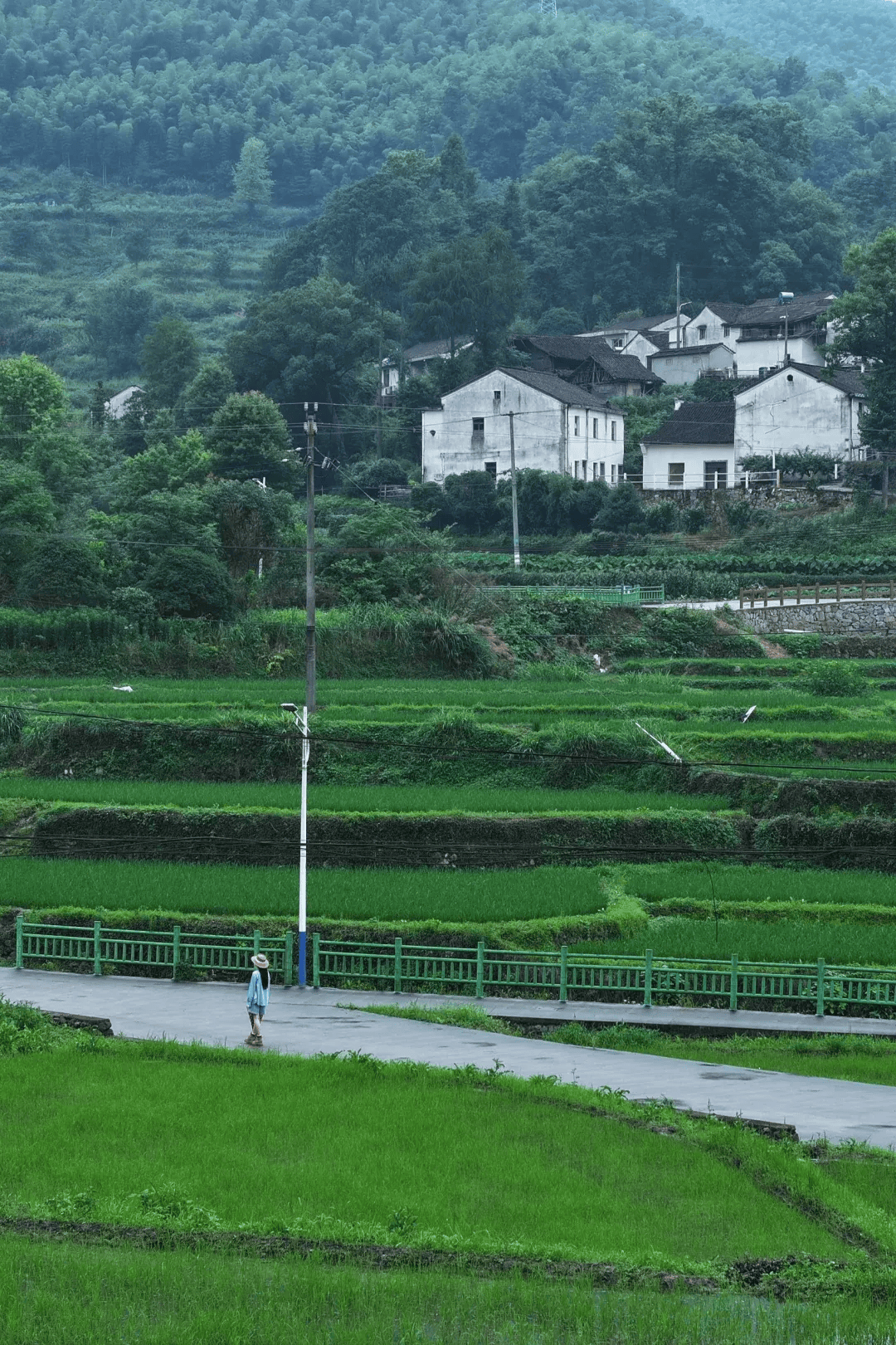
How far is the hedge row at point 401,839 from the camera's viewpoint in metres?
34.5

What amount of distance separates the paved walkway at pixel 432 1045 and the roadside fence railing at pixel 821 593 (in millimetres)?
37524

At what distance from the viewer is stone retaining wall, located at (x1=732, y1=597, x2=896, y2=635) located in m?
60.7

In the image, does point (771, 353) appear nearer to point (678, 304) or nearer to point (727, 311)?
point (727, 311)

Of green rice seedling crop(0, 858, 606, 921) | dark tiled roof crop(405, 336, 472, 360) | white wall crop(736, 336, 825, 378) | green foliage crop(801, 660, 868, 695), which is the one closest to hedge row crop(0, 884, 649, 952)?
green rice seedling crop(0, 858, 606, 921)

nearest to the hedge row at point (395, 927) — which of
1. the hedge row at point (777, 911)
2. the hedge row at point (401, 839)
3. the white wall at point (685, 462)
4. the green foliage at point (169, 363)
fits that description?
the hedge row at point (777, 911)

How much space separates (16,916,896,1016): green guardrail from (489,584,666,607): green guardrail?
31.6 m

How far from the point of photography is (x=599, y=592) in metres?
62.2

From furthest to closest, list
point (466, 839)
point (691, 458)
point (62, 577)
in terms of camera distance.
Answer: point (691, 458), point (62, 577), point (466, 839)

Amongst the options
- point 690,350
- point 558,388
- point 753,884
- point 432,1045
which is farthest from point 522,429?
point 432,1045

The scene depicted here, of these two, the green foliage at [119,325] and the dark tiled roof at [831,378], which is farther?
the green foliage at [119,325]

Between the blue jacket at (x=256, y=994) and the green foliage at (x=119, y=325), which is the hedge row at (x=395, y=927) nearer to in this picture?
the blue jacket at (x=256, y=994)

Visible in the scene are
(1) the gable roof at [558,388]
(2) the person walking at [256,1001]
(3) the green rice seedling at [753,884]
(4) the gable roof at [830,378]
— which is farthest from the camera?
(4) the gable roof at [830,378]

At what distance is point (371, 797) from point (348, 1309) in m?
23.9

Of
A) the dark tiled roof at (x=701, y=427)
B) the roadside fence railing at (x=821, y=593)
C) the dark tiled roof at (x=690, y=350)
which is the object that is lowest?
the roadside fence railing at (x=821, y=593)
